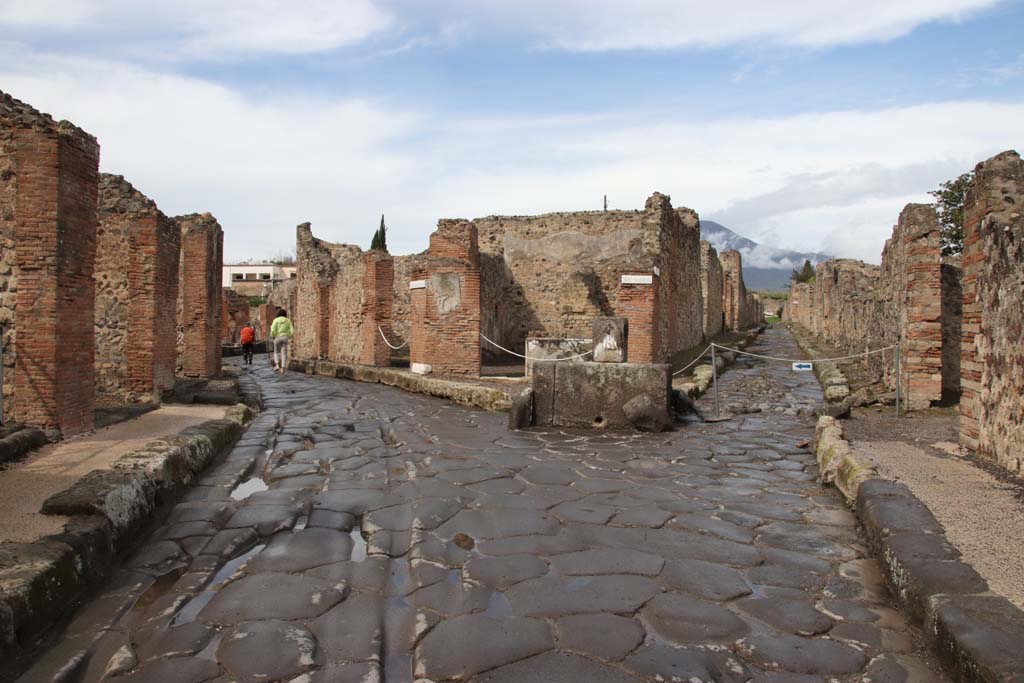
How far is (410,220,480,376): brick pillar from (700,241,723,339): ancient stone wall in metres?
13.1

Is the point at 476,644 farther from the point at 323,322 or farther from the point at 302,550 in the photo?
the point at 323,322

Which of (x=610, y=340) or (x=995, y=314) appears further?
(x=610, y=340)

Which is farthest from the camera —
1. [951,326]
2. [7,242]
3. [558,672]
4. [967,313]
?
[951,326]

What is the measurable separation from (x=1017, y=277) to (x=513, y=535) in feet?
13.5

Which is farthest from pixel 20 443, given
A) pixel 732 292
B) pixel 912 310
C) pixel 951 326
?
pixel 732 292

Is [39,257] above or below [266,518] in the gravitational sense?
above

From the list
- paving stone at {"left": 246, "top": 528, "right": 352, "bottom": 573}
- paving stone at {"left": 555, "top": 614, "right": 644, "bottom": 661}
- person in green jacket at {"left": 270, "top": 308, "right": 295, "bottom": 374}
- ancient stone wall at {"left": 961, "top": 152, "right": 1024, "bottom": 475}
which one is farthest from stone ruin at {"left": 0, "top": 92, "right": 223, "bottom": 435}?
person in green jacket at {"left": 270, "top": 308, "right": 295, "bottom": 374}

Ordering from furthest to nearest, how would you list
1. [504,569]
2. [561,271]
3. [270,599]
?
[561,271]
[504,569]
[270,599]

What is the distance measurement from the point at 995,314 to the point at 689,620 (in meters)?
4.23

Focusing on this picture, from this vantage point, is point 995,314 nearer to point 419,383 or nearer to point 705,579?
point 705,579

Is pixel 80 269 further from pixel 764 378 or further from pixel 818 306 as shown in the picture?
pixel 818 306

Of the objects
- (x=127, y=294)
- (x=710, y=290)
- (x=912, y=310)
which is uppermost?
(x=710, y=290)

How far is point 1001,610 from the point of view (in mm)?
2697

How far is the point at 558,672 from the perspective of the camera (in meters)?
2.63
